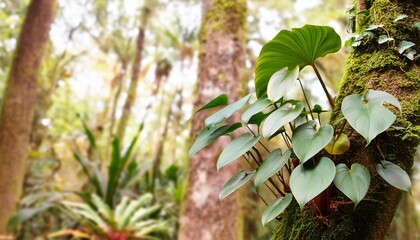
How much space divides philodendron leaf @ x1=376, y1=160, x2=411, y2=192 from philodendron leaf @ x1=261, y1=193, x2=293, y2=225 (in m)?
0.21

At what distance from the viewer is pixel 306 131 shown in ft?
2.88

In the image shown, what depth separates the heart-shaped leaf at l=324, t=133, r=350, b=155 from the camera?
2.85 feet

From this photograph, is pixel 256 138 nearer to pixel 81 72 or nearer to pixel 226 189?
pixel 226 189

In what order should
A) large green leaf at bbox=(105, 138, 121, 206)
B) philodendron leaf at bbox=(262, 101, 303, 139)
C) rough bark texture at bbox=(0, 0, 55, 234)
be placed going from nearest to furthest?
philodendron leaf at bbox=(262, 101, 303, 139) < rough bark texture at bbox=(0, 0, 55, 234) < large green leaf at bbox=(105, 138, 121, 206)

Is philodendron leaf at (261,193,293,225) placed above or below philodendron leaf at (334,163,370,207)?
below

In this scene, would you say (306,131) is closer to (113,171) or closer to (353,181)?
(353,181)

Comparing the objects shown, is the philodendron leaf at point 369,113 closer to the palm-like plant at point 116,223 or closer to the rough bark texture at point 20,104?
the palm-like plant at point 116,223

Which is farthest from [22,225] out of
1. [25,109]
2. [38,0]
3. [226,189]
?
[226,189]

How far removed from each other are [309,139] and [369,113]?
0.13m

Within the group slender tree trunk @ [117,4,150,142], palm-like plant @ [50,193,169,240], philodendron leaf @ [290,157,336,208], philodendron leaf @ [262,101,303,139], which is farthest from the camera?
slender tree trunk @ [117,4,150,142]

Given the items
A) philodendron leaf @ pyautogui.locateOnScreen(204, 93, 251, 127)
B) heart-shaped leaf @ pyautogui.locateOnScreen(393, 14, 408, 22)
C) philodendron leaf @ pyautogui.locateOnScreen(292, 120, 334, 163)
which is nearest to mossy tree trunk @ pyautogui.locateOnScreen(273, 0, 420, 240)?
heart-shaped leaf @ pyautogui.locateOnScreen(393, 14, 408, 22)

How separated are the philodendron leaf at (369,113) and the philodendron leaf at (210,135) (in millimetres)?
300

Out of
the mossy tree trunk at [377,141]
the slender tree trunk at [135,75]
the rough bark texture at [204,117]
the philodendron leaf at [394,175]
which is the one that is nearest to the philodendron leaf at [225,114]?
the mossy tree trunk at [377,141]

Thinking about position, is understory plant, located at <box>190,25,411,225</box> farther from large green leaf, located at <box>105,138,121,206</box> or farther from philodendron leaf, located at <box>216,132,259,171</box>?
large green leaf, located at <box>105,138,121,206</box>
